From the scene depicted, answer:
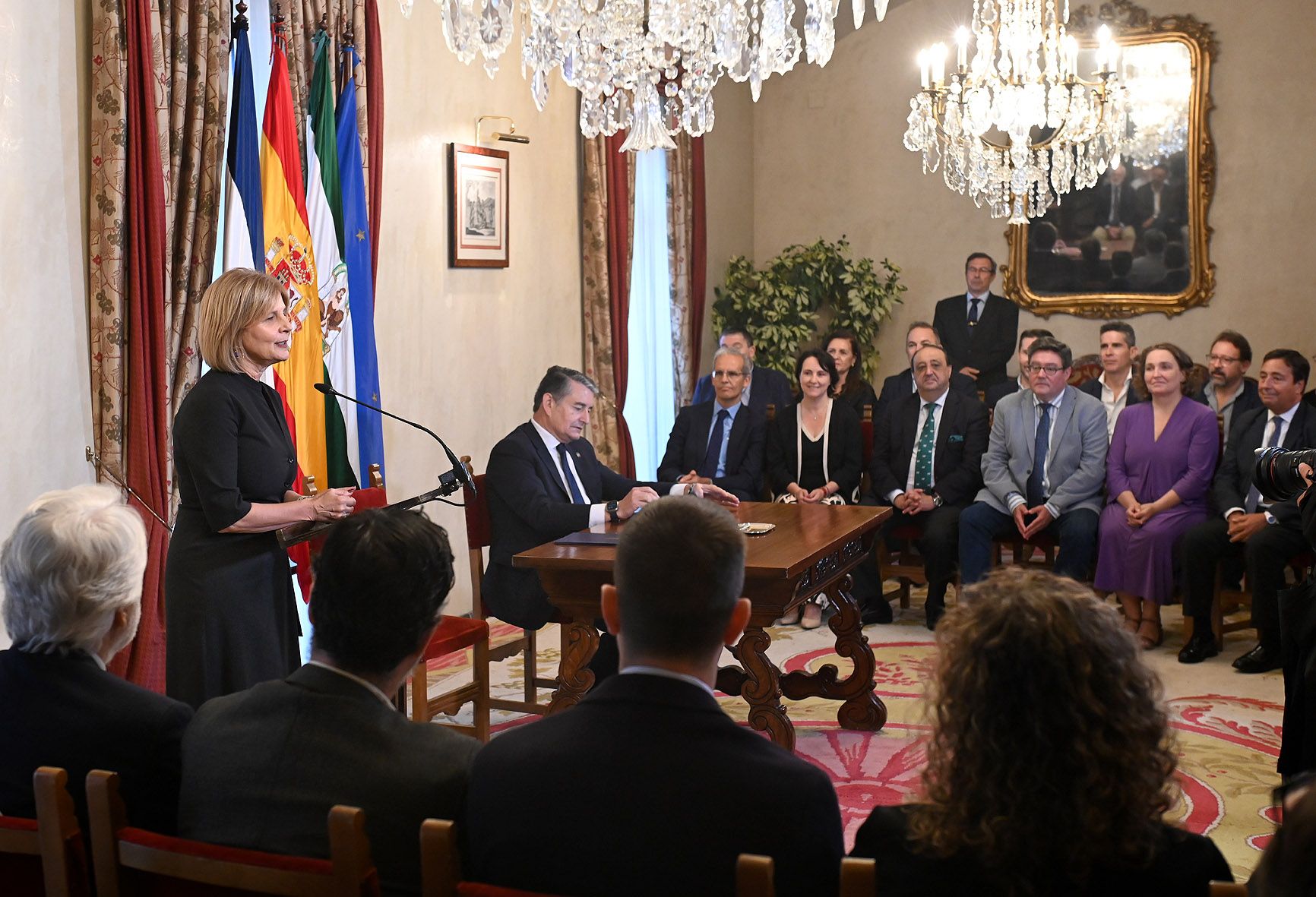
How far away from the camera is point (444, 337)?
6.40 m

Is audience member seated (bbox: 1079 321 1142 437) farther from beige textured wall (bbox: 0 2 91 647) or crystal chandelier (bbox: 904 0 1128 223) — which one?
beige textured wall (bbox: 0 2 91 647)

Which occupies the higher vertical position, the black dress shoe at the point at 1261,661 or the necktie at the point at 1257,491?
the necktie at the point at 1257,491

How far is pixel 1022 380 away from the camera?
706 cm

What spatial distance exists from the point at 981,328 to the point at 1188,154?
1796 mm

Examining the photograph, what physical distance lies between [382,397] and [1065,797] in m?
4.79

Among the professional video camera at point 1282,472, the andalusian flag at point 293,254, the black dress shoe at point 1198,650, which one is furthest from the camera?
the black dress shoe at point 1198,650

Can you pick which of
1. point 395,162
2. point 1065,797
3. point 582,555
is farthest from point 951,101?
point 1065,797

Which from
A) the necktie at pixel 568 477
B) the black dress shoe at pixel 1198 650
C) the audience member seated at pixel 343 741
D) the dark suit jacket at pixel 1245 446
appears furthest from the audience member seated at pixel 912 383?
the audience member seated at pixel 343 741

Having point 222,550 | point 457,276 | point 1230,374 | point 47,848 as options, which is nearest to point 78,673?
point 47,848

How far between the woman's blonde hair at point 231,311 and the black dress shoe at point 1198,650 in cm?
422

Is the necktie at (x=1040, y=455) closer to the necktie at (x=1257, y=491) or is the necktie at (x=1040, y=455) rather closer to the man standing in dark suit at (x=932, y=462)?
the man standing in dark suit at (x=932, y=462)

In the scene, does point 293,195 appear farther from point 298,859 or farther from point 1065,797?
point 1065,797

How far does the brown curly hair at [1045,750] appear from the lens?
1.45 metres

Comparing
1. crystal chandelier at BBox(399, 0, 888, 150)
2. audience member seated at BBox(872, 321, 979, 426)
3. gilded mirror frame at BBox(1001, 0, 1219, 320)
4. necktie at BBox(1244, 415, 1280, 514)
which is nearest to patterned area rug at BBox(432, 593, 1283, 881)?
necktie at BBox(1244, 415, 1280, 514)
